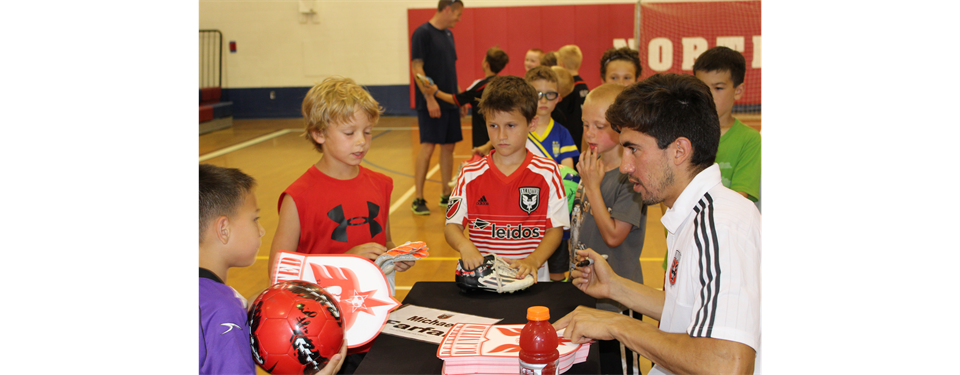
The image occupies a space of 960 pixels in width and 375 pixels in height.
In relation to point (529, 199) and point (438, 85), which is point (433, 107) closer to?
point (438, 85)

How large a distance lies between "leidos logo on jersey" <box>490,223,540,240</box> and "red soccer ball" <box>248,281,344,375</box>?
137 centimetres

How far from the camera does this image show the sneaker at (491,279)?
200cm

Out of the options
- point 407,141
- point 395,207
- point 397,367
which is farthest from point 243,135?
point 397,367

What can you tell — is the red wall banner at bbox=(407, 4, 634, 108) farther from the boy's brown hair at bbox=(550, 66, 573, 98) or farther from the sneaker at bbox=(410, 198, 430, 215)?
the boy's brown hair at bbox=(550, 66, 573, 98)

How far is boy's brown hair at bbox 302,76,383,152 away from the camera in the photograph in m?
2.38

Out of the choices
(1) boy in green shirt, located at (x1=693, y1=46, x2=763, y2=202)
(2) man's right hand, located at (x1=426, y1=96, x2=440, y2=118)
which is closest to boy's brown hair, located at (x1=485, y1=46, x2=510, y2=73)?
(2) man's right hand, located at (x1=426, y1=96, x2=440, y2=118)

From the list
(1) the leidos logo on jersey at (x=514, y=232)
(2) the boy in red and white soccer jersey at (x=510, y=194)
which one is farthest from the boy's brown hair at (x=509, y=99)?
(1) the leidos logo on jersey at (x=514, y=232)

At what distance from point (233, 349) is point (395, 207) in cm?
541

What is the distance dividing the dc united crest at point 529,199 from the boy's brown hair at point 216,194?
1413mm

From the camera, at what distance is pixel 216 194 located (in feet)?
4.99

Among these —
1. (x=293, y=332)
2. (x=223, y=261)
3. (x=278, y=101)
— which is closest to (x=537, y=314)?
(x=293, y=332)

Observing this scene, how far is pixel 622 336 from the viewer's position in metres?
1.47

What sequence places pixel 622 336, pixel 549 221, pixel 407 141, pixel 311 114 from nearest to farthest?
pixel 622 336 → pixel 311 114 → pixel 549 221 → pixel 407 141
